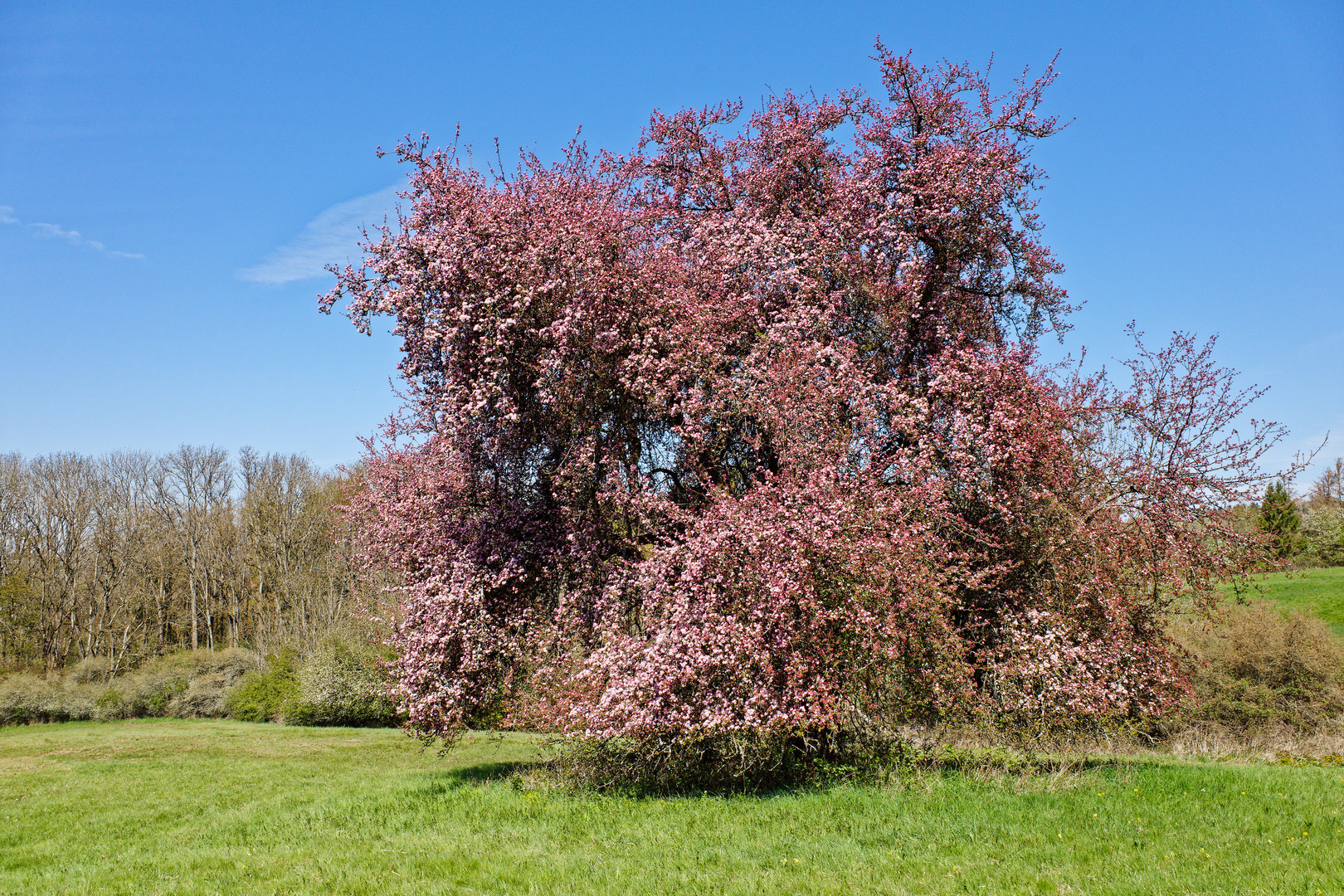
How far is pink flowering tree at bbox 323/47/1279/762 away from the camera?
378 inches

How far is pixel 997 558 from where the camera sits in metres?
11.1

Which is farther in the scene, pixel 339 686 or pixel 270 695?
pixel 270 695

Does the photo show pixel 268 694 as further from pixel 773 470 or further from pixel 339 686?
pixel 773 470

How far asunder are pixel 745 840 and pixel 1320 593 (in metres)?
40.3

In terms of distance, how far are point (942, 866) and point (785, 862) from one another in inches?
52.2

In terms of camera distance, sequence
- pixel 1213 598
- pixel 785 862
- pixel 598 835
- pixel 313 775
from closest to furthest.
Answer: pixel 785 862 → pixel 598 835 → pixel 1213 598 → pixel 313 775

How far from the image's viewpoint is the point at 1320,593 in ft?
116

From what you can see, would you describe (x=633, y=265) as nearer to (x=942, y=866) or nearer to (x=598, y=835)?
(x=598, y=835)

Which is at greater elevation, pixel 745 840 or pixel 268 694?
pixel 745 840

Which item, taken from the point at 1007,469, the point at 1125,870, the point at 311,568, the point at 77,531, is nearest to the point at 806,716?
the point at 1125,870

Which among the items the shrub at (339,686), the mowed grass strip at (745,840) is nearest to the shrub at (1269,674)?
the mowed grass strip at (745,840)

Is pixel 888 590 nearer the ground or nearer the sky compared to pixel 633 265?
nearer the ground

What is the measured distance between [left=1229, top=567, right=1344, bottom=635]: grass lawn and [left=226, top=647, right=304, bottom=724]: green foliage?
3979 centimetres

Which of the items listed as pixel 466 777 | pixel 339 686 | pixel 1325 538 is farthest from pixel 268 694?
pixel 1325 538
